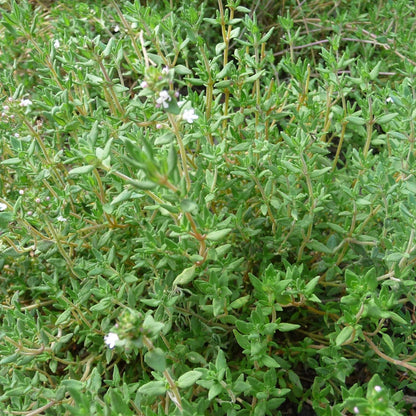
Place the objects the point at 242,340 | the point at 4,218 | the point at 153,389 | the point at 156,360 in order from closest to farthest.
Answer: the point at 156,360 < the point at 153,389 < the point at 242,340 < the point at 4,218

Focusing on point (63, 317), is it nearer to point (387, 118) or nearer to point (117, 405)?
point (117, 405)

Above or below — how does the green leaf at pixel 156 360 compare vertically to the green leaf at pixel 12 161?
below

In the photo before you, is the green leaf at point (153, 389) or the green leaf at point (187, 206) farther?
the green leaf at point (153, 389)

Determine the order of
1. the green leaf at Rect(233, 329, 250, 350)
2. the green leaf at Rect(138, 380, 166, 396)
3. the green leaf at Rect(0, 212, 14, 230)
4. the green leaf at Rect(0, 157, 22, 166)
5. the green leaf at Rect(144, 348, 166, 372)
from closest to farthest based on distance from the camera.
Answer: the green leaf at Rect(144, 348, 166, 372) < the green leaf at Rect(138, 380, 166, 396) < the green leaf at Rect(233, 329, 250, 350) < the green leaf at Rect(0, 212, 14, 230) < the green leaf at Rect(0, 157, 22, 166)

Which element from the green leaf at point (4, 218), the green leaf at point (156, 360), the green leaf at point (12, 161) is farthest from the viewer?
the green leaf at point (12, 161)

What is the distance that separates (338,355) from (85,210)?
159cm

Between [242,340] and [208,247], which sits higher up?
[208,247]

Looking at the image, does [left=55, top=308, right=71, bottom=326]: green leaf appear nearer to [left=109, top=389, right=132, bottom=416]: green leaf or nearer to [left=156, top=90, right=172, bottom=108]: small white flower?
[left=109, top=389, right=132, bottom=416]: green leaf

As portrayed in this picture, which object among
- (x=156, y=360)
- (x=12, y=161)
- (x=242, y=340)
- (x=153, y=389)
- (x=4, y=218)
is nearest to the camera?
(x=156, y=360)

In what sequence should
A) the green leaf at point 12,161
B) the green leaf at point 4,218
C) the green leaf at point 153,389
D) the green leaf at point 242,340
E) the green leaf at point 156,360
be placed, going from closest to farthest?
1. the green leaf at point 156,360
2. the green leaf at point 153,389
3. the green leaf at point 242,340
4. the green leaf at point 4,218
5. the green leaf at point 12,161

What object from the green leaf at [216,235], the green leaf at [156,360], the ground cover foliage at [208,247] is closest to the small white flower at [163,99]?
the ground cover foliage at [208,247]

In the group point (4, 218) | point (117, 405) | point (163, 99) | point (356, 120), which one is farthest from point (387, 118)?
point (4, 218)

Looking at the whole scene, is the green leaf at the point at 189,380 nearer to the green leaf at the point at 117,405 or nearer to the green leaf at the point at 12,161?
the green leaf at the point at 117,405

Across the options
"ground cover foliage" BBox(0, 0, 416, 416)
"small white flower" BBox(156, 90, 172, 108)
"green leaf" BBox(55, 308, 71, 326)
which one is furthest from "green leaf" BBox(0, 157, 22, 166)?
"small white flower" BBox(156, 90, 172, 108)
